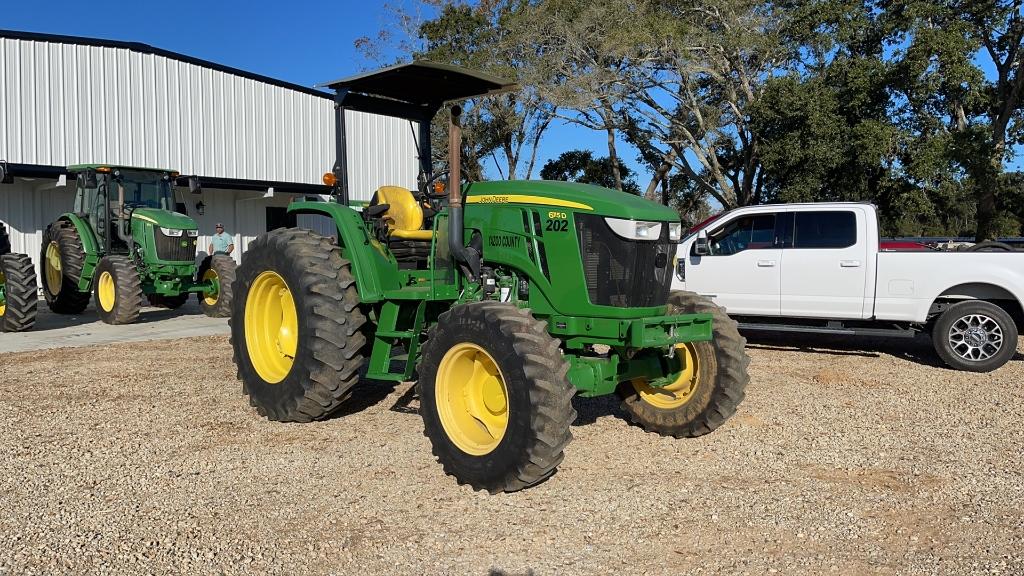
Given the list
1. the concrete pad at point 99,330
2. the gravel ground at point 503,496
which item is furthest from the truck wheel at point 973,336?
the concrete pad at point 99,330

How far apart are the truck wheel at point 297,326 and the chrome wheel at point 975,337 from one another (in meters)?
6.56

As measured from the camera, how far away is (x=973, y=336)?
8.70 meters

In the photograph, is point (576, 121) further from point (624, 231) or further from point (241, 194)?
point (624, 231)

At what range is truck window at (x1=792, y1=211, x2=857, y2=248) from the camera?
934 cm

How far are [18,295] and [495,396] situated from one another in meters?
9.56

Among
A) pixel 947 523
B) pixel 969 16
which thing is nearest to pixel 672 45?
pixel 969 16

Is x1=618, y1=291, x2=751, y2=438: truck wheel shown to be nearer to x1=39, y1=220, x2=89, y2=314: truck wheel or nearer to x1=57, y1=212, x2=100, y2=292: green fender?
x1=57, y1=212, x2=100, y2=292: green fender

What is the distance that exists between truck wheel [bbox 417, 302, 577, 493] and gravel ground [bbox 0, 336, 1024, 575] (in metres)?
0.22

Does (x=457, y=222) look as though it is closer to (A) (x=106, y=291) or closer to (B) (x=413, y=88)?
(B) (x=413, y=88)

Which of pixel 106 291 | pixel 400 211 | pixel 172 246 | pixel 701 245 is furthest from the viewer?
pixel 172 246

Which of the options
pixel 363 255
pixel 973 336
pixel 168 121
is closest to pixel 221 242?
pixel 168 121

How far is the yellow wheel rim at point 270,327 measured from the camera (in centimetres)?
618

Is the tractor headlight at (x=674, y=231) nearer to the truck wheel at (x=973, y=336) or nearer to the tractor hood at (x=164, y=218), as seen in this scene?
the truck wheel at (x=973, y=336)

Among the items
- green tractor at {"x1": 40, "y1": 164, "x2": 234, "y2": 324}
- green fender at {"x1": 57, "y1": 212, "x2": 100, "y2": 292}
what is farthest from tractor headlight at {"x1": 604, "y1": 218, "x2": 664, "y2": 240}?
green fender at {"x1": 57, "y1": 212, "x2": 100, "y2": 292}
